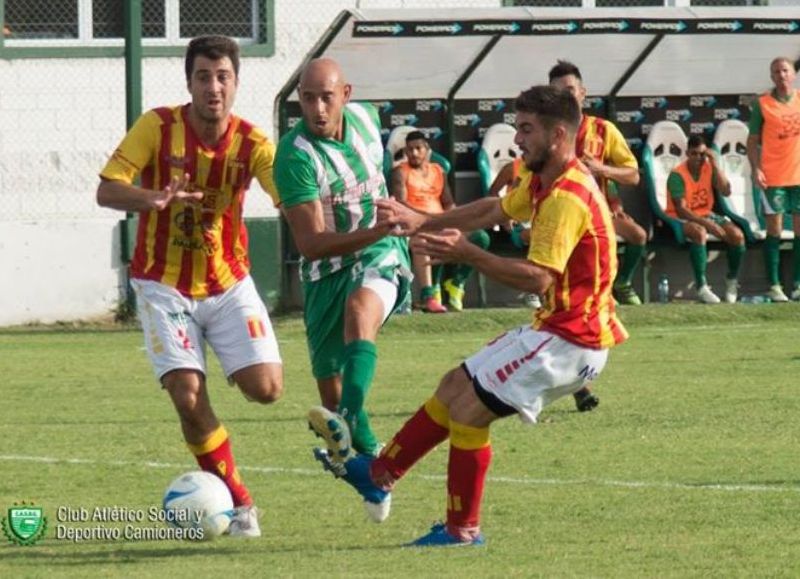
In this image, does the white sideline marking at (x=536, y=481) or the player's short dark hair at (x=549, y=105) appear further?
the white sideline marking at (x=536, y=481)

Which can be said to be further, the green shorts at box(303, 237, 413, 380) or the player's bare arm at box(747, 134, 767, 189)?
the player's bare arm at box(747, 134, 767, 189)

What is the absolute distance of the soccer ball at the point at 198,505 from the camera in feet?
27.1

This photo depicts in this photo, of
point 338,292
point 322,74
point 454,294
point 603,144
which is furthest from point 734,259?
point 322,74

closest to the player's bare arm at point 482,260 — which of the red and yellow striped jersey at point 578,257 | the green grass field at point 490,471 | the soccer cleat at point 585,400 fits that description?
the red and yellow striped jersey at point 578,257

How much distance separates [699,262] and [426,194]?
291 cm

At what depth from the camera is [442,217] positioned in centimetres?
865

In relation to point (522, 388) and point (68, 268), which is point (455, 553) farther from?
point (68, 268)

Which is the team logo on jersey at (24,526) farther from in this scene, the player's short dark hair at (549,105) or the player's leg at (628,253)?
the player's leg at (628,253)

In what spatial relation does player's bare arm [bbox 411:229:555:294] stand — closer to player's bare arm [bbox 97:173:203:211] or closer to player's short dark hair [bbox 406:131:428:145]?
player's bare arm [bbox 97:173:203:211]

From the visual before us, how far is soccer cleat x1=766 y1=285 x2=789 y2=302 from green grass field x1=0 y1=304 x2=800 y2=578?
8.15 ft

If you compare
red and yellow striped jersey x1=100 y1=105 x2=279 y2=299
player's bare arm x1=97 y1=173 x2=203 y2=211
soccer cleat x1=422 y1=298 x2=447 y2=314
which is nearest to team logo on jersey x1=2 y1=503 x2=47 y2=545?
red and yellow striped jersey x1=100 y1=105 x2=279 y2=299

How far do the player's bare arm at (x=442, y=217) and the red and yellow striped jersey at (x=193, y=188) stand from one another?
0.74m

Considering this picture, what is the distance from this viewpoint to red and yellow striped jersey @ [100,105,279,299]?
880cm

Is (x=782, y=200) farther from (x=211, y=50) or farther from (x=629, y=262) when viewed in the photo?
(x=211, y=50)
